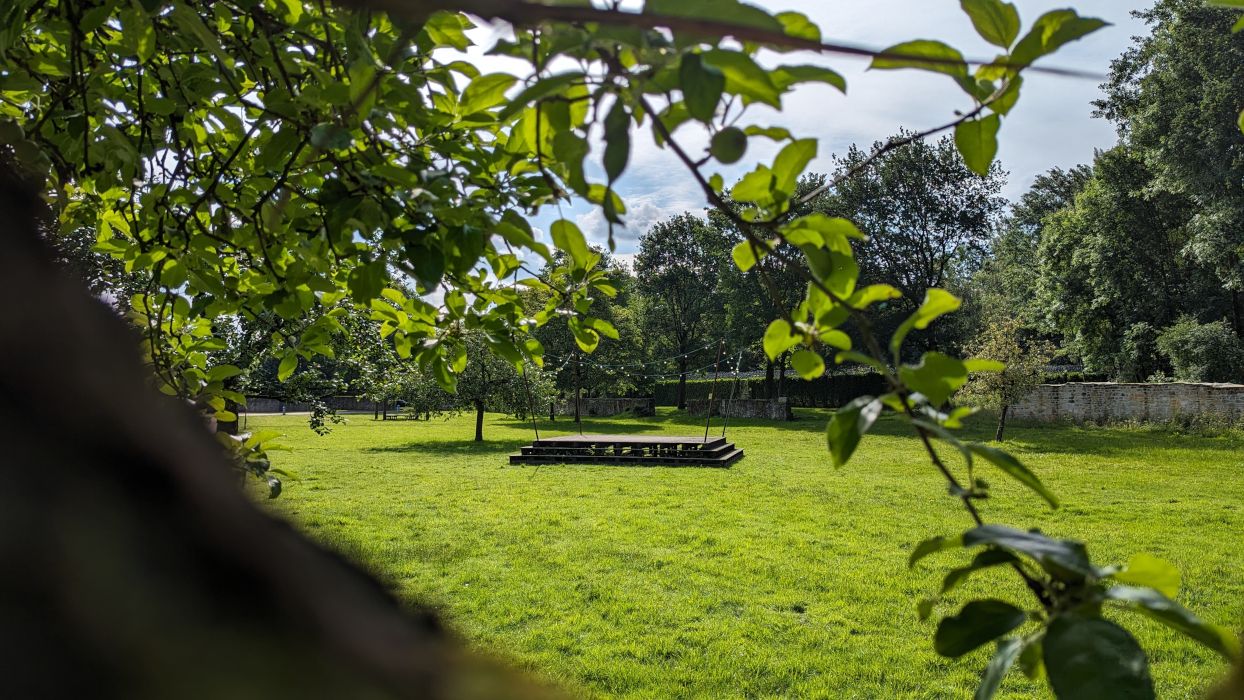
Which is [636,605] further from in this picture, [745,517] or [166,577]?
[166,577]

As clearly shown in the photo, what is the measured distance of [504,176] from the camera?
4.65 feet

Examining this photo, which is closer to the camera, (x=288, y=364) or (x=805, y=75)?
(x=805, y=75)

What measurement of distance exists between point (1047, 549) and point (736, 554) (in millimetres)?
7213

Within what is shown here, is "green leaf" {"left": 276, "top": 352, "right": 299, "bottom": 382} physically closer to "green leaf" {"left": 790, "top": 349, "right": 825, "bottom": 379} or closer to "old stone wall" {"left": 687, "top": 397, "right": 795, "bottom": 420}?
"green leaf" {"left": 790, "top": 349, "right": 825, "bottom": 379}

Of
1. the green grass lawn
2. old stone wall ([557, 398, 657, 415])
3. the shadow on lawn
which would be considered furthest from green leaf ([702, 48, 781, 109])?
old stone wall ([557, 398, 657, 415])

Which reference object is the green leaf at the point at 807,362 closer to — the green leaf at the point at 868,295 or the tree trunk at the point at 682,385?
the green leaf at the point at 868,295

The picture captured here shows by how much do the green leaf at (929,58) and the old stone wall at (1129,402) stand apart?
23.6m

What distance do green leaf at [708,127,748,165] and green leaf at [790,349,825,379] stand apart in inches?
12.1

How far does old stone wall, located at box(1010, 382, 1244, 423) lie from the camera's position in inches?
760

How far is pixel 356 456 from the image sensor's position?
17438 millimetres

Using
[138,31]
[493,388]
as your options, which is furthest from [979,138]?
[493,388]

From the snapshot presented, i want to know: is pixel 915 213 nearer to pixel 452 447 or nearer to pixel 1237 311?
pixel 1237 311

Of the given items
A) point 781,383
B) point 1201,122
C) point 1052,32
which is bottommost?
point 781,383

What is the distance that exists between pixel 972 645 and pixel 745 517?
29.5 feet
